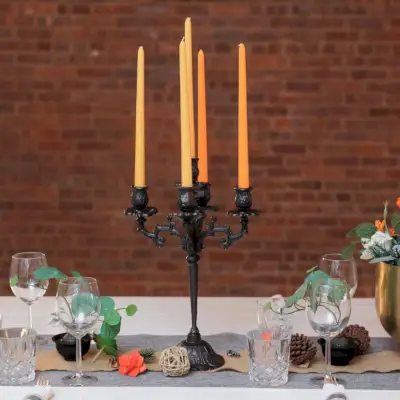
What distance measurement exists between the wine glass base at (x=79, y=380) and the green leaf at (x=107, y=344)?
96 mm

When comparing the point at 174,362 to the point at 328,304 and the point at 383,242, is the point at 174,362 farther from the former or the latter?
the point at 383,242

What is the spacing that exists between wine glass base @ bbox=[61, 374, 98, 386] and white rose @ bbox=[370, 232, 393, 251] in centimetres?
55

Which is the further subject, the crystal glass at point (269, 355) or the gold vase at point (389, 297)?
the gold vase at point (389, 297)

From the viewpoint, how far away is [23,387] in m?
1.34

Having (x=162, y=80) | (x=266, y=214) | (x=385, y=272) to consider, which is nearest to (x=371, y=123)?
(x=266, y=214)

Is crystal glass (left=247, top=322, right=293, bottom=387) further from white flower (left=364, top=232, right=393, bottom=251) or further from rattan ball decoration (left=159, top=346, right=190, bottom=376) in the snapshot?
white flower (left=364, top=232, right=393, bottom=251)

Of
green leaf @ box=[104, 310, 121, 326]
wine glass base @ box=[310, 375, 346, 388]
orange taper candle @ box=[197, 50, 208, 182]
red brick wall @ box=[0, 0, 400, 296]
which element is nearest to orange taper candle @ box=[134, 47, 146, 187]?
orange taper candle @ box=[197, 50, 208, 182]

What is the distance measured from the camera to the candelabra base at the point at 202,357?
4.77 feet

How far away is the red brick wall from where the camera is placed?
3549 mm

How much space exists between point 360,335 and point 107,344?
471 mm

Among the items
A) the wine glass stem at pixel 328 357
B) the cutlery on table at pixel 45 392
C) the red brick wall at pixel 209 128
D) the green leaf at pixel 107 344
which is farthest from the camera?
the red brick wall at pixel 209 128

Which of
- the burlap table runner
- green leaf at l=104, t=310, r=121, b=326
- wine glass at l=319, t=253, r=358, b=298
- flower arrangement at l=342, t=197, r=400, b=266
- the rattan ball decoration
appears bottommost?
the burlap table runner

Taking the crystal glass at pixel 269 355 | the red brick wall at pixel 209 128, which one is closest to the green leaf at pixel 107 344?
the crystal glass at pixel 269 355

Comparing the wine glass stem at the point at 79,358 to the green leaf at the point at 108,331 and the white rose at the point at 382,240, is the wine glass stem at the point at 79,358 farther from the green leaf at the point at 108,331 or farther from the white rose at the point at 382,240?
the white rose at the point at 382,240
